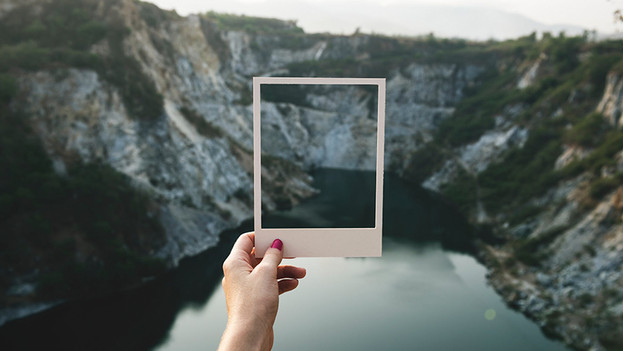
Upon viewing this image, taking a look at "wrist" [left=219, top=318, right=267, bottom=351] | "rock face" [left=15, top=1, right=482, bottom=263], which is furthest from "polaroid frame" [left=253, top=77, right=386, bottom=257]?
"rock face" [left=15, top=1, right=482, bottom=263]

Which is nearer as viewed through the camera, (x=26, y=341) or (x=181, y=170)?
(x=26, y=341)

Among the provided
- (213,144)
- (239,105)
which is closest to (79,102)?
(213,144)

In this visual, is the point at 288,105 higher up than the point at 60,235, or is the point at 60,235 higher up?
the point at 288,105

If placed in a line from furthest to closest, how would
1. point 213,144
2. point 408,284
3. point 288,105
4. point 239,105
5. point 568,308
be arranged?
1. point 288,105
2. point 239,105
3. point 213,144
4. point 408,284
5. point 568,308

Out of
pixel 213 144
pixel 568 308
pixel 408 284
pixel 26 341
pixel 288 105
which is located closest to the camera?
pixel 26 341

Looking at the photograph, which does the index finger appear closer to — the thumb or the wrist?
the thumb

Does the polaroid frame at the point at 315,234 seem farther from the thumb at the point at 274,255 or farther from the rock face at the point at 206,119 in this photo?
the rock face at the point at 206,119

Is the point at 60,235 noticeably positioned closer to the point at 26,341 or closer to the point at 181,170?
the point at 26,341

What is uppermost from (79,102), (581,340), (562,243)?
(79,102)
